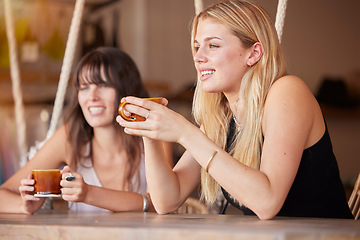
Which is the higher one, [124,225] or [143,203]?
[124,225]

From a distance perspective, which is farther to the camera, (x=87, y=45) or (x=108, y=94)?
(x=87, y=45)

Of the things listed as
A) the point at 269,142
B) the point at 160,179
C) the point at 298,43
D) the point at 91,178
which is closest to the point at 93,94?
the point at 91,178

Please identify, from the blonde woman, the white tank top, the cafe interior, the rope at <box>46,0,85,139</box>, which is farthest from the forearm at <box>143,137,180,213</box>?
the cafe interior

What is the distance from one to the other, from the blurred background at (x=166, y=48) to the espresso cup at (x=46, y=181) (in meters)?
3.02

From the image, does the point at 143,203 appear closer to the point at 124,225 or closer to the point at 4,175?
the point at 124,225

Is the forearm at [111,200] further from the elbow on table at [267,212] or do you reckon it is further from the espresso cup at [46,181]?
the elbow on table at [267,212]

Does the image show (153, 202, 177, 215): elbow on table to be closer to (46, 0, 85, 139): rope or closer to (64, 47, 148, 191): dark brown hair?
(64, 47, 148, 191): dark brown hair

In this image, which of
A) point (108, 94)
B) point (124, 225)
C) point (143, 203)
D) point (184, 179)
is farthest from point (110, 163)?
point (124, 225)

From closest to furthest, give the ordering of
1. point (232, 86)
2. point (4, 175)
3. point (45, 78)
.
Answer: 1. point (232, 86)
2. point (4, 175)
3. point (45, 78)

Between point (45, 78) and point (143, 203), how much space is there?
349 cm

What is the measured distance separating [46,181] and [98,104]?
21.4 inches

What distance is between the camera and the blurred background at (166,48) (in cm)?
492

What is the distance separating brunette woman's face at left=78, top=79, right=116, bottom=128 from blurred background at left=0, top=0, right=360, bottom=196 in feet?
8.43

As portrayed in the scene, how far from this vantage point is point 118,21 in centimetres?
539
